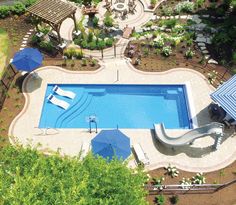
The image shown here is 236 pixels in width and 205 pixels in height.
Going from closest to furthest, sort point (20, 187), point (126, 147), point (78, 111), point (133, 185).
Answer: point (20, 187) → point (133, 185) → point (126, 147) → point (78, 111)

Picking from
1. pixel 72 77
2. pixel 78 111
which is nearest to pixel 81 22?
pixel 72 77

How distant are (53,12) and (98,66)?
758 centimetres

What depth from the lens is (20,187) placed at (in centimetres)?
1881

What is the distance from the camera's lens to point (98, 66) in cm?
3772

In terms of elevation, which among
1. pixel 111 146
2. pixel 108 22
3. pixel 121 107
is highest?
pixel 108 22

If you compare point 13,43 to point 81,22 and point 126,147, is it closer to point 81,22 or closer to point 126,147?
point 81,22

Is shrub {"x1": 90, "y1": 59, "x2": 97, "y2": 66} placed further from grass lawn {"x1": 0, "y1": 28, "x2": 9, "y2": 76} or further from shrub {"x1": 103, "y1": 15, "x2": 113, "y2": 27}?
grass lawn {"x1": 0, "y1": 28, "x2": 9, "y2": 76}

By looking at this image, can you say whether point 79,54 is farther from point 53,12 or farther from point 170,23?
point 170,23

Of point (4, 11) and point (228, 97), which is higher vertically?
point (4, 11)

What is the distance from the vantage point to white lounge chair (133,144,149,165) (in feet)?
97.4

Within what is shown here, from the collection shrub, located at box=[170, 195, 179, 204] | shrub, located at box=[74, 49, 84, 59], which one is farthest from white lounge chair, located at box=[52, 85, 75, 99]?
shrub, located at box=[170, 195, 179, 204]

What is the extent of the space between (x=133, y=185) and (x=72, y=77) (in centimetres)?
1796

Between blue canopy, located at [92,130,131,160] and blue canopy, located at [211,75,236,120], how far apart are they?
356 inches

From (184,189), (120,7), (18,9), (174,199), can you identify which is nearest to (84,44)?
(120,7)
